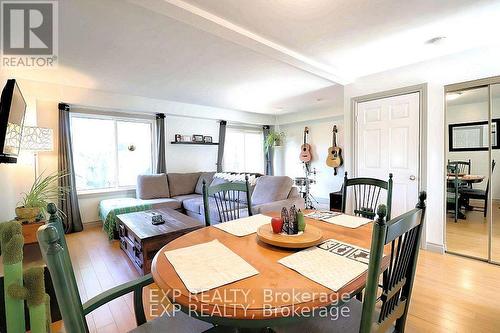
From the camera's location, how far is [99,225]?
4.21 metres

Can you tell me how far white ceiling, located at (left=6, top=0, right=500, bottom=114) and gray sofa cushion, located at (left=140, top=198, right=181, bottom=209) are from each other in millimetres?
1968

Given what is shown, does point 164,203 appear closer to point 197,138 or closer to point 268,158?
point 197,138

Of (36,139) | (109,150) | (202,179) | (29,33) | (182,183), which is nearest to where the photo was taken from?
(29,33)

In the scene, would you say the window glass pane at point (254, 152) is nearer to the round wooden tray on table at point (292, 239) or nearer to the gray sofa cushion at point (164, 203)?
the gray sofa cushion at point (164, 203)

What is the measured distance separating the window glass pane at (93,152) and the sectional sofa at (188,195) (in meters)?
0.54

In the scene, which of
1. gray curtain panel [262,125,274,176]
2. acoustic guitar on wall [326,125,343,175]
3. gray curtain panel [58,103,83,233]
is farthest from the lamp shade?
acoustic guitar on wall [326,125,343,175]

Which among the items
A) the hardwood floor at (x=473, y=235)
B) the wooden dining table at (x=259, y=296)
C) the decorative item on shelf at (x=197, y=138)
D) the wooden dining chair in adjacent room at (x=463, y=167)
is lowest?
the hardwood floor at (x=473, y=235)

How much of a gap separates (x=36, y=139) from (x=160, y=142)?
79.8 inches

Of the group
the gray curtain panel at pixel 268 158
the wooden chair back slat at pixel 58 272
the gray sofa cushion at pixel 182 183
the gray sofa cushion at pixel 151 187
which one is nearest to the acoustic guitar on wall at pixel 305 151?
the gray curtain panel at pixel 268 158

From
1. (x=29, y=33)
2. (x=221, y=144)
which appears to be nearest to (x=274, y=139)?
(x=221, y=144)

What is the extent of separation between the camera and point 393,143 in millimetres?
3143

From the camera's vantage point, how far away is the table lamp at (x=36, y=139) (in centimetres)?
Answer: 288

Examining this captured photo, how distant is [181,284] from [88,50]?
2838 millimetres

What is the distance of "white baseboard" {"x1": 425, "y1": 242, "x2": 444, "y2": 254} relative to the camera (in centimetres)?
283
